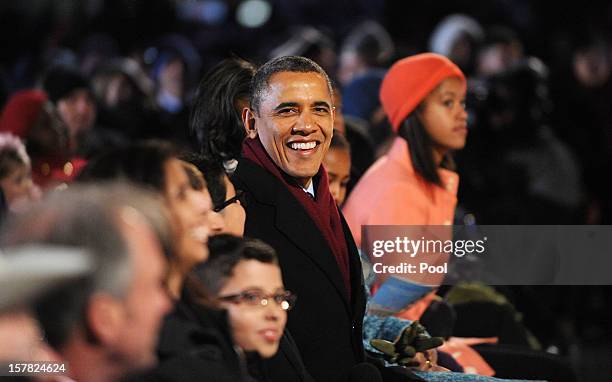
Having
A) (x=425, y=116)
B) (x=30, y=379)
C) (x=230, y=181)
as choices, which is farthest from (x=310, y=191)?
(x=30, y=379)

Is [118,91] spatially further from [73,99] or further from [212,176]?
[212,176]

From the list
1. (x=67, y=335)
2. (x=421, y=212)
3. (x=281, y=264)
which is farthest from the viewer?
(x=421, y=212)

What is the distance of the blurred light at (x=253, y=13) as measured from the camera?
14.3 m

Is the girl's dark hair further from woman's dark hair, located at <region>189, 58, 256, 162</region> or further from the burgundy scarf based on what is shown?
the burgundy scarf

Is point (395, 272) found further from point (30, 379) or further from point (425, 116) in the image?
point (30, 379)

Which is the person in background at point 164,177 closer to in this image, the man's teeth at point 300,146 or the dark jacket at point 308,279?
the dark jacket at point 308,279

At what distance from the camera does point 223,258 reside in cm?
420

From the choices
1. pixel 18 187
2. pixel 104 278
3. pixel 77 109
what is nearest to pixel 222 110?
pixel 18 187

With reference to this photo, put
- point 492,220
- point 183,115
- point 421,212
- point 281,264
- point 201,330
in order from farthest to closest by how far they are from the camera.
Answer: point 183,115
point 492,220
point 421,212
point 281,264
point 201,330

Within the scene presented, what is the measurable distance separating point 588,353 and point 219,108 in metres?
4.98

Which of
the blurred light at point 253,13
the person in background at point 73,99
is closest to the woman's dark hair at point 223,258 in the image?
the person in background at point 73,99

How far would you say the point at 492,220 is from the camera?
27.1 feet

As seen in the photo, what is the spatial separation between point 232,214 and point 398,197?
4.99 ft

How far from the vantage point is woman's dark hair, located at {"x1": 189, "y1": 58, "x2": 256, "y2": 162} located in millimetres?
5430
